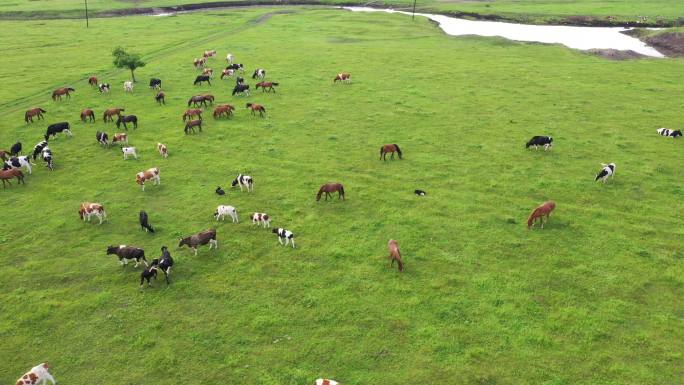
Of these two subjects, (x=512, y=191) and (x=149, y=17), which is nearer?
(x=512, y=191)

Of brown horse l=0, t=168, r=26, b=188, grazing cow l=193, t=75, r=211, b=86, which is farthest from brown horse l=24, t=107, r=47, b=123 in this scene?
grazing cow l=193, t=75, r=211, b=86

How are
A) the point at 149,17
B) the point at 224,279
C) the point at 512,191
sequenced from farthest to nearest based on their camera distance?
the point at 149,17 → the point at 512,191 → the point at 224,279

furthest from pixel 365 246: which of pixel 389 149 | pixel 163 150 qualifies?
pixel 163 150

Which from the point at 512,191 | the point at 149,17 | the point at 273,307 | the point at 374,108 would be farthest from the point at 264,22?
the point at 273,307

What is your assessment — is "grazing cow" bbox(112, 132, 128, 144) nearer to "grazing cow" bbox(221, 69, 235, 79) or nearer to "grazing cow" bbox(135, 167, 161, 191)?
"grazing cow" bbox(135, 167, 161, 191)

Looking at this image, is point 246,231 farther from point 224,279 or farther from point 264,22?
point 264,22

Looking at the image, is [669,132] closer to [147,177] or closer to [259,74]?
[147,177]
